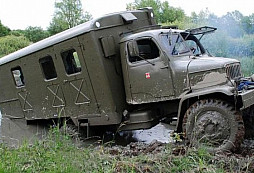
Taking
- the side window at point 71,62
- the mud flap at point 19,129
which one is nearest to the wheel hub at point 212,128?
the side window at point 71,62

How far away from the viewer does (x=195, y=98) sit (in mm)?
6727

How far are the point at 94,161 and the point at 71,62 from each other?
4420 mm

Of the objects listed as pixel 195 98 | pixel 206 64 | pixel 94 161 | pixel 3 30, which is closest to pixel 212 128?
pixel 195 98

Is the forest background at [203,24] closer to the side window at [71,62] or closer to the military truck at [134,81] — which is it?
the military truck at [134,81]

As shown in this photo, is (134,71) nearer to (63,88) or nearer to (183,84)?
(183,84)

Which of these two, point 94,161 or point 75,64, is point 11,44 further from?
point 94,161

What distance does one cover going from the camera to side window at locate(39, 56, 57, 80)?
920 centimetres

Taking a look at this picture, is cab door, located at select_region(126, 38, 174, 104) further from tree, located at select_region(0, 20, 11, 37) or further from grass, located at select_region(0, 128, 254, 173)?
tree, located at select_region(0, 20, 11, 37)

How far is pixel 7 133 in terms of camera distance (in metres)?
10.2

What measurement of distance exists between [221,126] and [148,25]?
3601 millimetres

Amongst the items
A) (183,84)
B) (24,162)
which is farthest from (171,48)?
(24,162)

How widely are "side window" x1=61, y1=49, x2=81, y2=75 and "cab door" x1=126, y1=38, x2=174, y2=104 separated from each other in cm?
149

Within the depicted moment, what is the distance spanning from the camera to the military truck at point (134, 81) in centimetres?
639

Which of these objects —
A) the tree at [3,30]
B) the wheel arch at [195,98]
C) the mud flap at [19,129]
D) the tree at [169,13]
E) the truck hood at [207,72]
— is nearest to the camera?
the wheel arch at [195,98]
